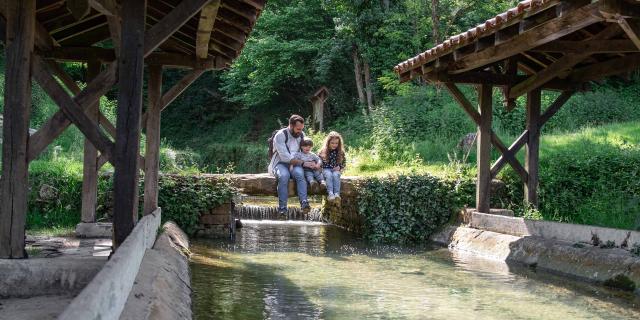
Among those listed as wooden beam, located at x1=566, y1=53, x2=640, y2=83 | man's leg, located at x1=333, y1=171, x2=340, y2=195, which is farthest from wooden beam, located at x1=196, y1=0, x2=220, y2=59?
wooden beam, located at x1=566, y1=53, x2=640, y2=83

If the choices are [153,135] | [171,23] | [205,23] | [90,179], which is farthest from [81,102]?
[90,179]

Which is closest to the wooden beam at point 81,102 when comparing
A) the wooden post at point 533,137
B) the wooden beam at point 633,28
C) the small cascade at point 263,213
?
the wooden beam at point 633,28

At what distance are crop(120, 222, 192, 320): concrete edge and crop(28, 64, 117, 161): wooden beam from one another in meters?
1.37

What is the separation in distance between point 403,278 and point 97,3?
4793 mm

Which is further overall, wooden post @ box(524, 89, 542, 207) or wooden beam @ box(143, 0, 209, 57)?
wooden post @ box(524, 89, 542, 207)

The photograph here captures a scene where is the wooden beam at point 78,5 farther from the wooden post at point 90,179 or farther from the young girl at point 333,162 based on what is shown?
the young girl at point 333,162

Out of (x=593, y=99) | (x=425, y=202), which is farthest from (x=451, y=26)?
(x=425, y=202)

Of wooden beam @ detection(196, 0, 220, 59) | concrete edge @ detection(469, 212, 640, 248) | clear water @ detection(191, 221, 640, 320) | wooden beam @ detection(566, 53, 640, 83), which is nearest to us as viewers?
clear water @ detection(191, 221, 640, 320)

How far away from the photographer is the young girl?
12.2m

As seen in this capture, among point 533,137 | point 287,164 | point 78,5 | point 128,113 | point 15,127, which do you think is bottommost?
point 287,164

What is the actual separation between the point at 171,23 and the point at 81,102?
1.03m

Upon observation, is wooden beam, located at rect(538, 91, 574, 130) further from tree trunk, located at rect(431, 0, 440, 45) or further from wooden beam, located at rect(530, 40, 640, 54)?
tree trunk, located at rect(431, 0, 440, 45)

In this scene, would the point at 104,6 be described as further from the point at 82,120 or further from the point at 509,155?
the point at 509,155

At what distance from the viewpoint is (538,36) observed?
8312mm
